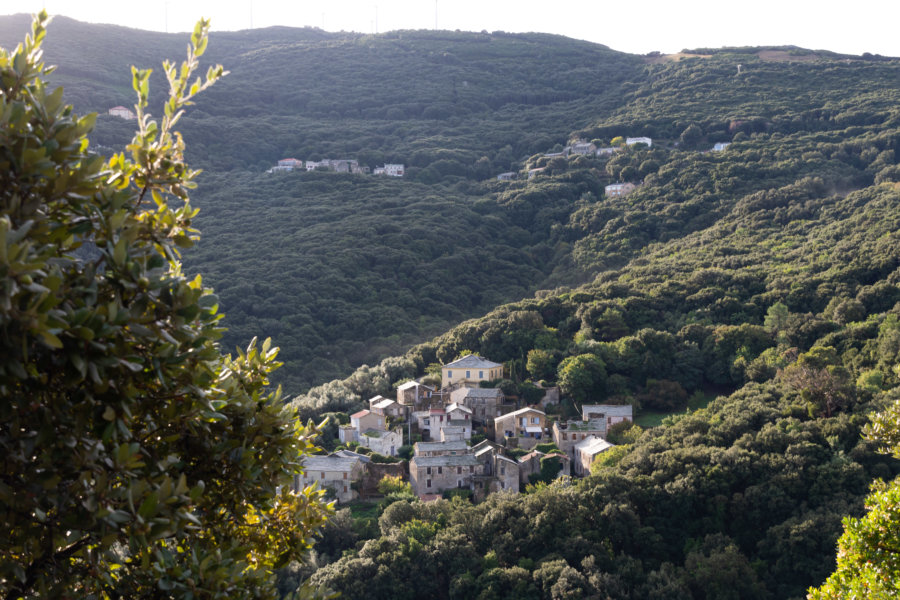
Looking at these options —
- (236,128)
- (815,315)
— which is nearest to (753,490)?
(815,315)

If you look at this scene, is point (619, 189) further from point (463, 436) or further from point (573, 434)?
point (573, 434)

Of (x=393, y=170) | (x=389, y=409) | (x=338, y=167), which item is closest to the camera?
(x=389, y=409)

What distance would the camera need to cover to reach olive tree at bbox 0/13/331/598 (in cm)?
362

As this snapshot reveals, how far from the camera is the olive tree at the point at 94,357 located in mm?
3617

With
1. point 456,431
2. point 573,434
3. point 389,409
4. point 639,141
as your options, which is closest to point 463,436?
point 456,431

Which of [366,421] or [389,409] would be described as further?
[389,409]

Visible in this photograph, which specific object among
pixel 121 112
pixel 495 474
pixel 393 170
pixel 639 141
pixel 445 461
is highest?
pixel 121 112

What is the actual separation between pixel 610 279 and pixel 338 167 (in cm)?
5071

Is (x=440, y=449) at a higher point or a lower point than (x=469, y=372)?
lower

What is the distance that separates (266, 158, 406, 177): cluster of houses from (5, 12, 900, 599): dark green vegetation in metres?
3.05

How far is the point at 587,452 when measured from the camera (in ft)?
98.8

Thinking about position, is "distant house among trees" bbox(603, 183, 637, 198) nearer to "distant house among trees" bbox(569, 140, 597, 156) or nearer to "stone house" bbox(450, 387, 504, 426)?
"distant house among trees" bbox(569, 140, 597, 156)

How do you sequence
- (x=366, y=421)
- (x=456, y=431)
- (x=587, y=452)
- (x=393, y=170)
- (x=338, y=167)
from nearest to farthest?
(x=587, y=452)
(x=456, y=431)
(x=366, y=421)
(x=393, y=170)
(x=338, y=167)

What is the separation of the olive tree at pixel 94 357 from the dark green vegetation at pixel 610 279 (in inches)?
541
